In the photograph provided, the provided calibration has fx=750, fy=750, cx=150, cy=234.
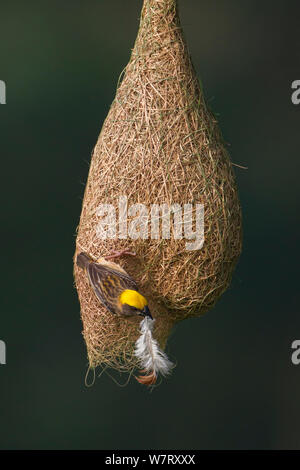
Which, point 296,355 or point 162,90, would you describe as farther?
point 296,355

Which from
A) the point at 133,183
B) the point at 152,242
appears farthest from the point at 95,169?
the point at 152,242

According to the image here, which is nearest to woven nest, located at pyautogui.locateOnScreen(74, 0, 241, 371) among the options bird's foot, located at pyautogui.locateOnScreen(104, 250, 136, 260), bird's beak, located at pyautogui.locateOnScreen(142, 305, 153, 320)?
bird's foot, located at pyautogui.locateOnScreen(104, 250, 136, 260)

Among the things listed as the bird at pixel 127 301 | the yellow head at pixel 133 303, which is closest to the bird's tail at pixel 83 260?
the bird at pixel 127 301

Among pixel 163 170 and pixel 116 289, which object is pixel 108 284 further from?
pixel 163 170

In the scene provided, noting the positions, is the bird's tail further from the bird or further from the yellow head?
the yellow head

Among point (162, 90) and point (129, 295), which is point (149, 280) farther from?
point (162, 90)

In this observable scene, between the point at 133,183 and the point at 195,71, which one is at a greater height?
the point at 195,71
